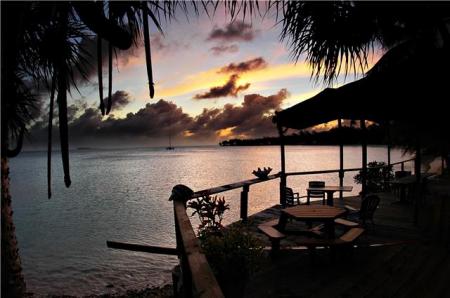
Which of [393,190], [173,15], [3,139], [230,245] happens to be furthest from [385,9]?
[393,190]

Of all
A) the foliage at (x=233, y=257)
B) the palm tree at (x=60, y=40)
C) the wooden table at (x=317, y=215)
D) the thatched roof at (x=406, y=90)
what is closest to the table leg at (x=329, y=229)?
the wooden table at (x=317, y=215)

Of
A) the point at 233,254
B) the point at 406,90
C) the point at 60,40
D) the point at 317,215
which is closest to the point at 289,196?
the point at 317,215

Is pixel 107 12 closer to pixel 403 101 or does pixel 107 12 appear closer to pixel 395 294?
pixel 403 101

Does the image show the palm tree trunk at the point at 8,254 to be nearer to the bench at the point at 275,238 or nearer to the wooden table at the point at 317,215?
the bench at the point at 275,238

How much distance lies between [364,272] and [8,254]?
193 inches

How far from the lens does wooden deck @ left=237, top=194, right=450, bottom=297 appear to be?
4.65 m

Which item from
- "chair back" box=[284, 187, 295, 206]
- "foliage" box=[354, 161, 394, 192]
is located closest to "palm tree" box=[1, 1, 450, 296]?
"chair back" box=[284, 187, 295, 206]

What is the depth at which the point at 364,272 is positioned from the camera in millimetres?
5293

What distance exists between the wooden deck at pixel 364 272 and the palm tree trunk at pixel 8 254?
3.21 meters

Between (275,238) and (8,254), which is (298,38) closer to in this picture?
(275,238)

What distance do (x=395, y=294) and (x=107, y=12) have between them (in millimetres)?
4341

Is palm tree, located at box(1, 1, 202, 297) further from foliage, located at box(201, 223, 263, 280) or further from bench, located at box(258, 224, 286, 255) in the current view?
bench, located at box(258, 224, 286, 255)

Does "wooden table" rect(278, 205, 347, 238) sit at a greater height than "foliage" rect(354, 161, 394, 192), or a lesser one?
greater

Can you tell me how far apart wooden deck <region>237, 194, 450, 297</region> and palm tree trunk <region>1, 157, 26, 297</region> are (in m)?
3.21
